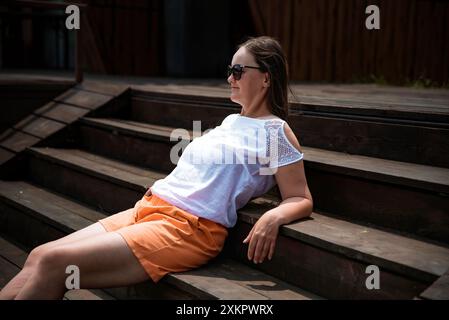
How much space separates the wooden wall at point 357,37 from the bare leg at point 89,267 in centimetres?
589

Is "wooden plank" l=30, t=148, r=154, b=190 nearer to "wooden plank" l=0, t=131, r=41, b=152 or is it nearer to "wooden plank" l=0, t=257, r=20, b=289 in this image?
"wooden plank" l=0, t=131, r=41, b=152

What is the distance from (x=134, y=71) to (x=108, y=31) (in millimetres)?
674

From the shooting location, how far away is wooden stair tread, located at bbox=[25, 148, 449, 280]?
6.48 ft

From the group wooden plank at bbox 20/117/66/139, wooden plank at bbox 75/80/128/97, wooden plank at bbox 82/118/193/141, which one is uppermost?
wooden plank at bbox 75/80/128/97

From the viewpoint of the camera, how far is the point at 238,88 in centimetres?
254

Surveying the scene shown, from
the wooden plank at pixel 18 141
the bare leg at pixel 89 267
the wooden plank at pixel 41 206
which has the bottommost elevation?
the wooden plank at pixel 41 206

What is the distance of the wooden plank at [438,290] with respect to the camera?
1754mm

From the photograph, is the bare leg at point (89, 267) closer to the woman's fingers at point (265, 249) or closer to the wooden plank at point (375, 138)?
the woman's fingers at point (265, 249)

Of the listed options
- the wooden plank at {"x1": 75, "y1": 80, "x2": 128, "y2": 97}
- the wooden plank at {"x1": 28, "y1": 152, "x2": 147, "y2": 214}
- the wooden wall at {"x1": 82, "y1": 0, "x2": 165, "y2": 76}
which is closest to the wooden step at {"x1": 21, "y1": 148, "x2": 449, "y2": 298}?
the wooden plank at {"x1": 28, "y1": 152, "x2": 147, "y2": 214}

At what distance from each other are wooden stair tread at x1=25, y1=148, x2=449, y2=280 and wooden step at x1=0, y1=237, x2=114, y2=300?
0.85 meters

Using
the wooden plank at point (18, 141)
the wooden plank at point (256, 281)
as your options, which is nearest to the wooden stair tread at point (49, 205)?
the wooden plank at point (18, 141)

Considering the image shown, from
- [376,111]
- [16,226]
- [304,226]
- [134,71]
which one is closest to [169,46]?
[134,71]

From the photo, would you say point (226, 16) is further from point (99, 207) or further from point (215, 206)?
point (215, 206)

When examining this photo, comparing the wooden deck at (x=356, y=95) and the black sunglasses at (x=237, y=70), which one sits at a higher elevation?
the black sunglasses at (x=237, y=70)
